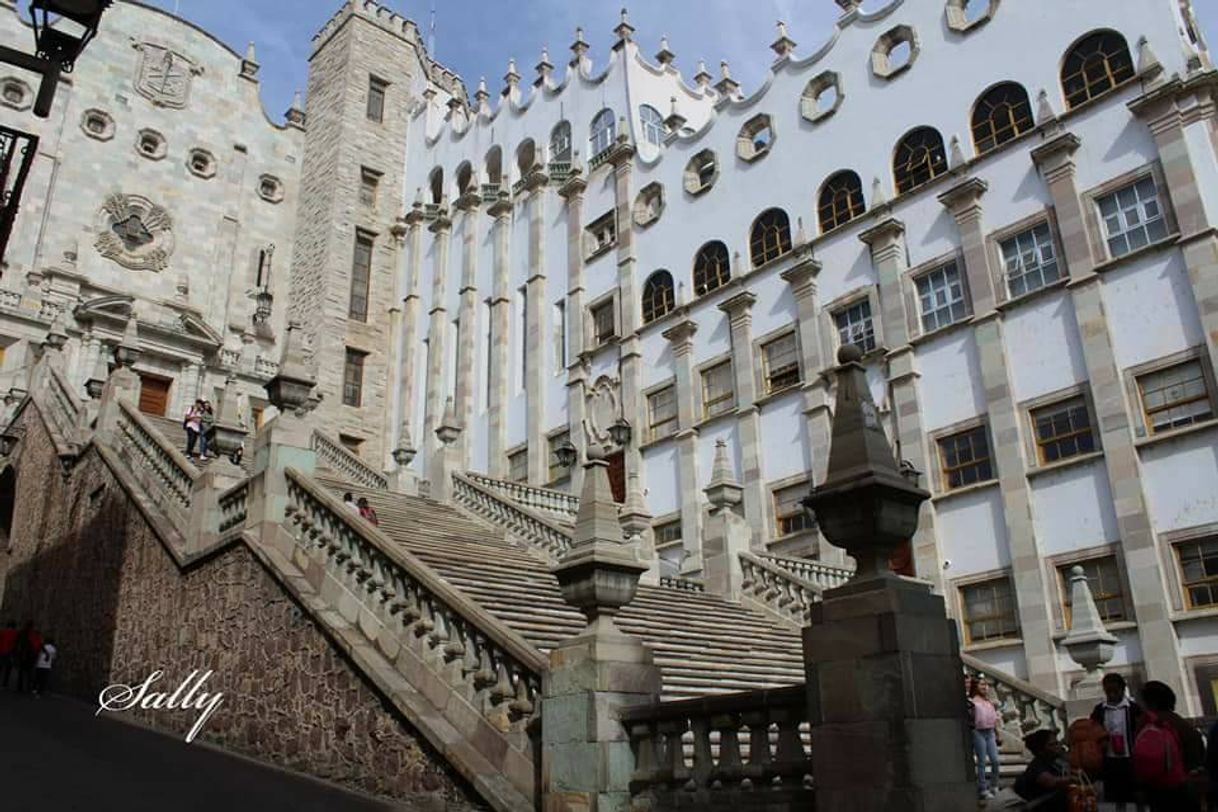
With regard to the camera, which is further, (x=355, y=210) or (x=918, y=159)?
(x=355, y=210)

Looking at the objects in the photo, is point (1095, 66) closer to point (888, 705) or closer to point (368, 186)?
point (888, 705)

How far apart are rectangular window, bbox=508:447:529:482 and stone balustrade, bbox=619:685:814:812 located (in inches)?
917

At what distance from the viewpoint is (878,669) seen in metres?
6.32

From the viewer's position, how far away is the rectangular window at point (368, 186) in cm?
4022

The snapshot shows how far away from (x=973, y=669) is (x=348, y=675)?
8.08m

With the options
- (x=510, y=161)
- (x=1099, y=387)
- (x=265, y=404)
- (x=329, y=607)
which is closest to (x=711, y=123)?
(x=510, y=161)

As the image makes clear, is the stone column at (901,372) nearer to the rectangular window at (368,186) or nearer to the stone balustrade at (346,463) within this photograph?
the stone balustrade at (346,463)

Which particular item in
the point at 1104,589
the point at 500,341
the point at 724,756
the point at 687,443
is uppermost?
the point at 500,341

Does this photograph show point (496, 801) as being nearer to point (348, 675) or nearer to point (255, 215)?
point (348, 675)

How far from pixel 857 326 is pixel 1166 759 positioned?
17.7 metres

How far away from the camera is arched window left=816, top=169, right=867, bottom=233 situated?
80.1 feet

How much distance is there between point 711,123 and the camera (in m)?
28.8

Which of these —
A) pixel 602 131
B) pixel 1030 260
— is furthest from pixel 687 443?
pixel 602 131

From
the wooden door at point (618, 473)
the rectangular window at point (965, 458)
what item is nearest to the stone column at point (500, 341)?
the wooden door at point (618, 473)
